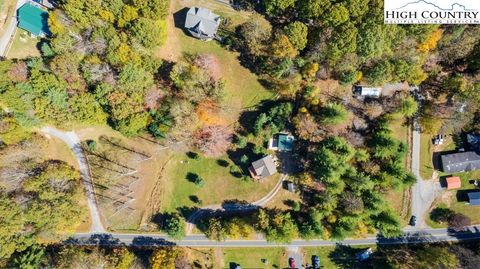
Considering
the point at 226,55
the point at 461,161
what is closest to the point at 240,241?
the point at 226,55

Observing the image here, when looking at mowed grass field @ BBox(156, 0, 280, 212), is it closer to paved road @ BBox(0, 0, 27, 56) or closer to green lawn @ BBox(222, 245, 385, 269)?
green lawn @ BBox(222, 245, 385, 269)

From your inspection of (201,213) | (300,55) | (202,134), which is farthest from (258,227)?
(300,55)

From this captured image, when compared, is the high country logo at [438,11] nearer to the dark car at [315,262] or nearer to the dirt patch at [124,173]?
the dark car at [315,262]

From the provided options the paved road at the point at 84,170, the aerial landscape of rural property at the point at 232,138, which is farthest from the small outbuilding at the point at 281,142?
the paved road at the point at 84,170

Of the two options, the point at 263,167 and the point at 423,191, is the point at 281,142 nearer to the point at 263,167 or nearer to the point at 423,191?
the point at 263,167

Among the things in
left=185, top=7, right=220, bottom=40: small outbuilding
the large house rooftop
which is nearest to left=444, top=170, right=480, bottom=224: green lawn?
the large house rooftop
